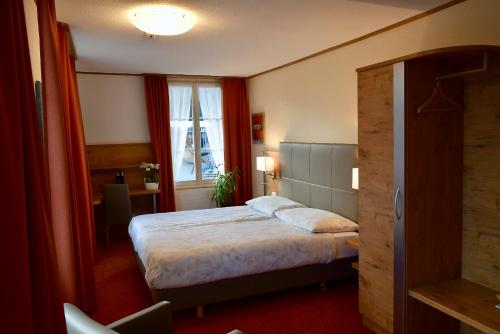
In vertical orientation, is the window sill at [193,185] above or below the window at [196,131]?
below

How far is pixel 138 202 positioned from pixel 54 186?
3.67 metres

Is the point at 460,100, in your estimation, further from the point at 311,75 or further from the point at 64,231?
the point at 64,231

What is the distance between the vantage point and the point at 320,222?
3678mm

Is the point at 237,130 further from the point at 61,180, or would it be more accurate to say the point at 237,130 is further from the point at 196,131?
the point at 61,180

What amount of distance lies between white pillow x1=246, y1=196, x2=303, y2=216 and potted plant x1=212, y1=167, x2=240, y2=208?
118cm

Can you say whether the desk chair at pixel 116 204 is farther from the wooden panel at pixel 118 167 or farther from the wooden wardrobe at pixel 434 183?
the wooden wardrobe at pixel 434 183

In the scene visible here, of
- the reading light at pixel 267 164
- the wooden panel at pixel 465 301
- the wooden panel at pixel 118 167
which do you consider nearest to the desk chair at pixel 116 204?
the wooden panel at pixel 118 167

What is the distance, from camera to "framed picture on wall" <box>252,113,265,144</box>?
610 cm

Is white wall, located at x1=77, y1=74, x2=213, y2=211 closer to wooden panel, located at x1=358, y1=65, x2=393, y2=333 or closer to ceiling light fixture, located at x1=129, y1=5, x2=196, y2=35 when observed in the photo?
ceiling light fixture, located at x1=129, y1=5, x2=196, y2=35

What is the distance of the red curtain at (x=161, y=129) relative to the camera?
5895mm

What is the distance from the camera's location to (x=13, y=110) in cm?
89

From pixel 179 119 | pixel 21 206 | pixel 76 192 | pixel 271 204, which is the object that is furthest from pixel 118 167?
pixel 21 206

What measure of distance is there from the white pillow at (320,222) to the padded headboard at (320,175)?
0.17m

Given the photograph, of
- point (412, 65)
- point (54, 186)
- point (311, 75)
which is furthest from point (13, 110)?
point (311, 75)
